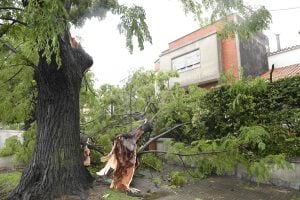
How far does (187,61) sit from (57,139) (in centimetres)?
1486

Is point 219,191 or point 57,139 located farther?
point 219,191

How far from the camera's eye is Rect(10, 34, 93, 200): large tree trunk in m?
6.07

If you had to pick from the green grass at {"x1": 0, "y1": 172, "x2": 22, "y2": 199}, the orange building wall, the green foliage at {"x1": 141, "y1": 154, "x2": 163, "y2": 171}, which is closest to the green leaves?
the green foliage at {"x1": 141, "y1": 154, "x2": 163, "y2": 171}

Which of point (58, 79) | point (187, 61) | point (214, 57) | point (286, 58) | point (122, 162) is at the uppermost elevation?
point (187, 61)

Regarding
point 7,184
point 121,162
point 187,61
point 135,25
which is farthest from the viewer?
point 187,61

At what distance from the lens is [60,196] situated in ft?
19.7

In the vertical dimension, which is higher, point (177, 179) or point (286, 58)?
point (286, 58)

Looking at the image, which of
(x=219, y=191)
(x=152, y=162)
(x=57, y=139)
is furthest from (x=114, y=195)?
(x=219, y=191)

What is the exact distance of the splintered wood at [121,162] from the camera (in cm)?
707

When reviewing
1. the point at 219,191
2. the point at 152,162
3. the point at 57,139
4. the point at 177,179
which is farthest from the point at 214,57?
the point at 57,139

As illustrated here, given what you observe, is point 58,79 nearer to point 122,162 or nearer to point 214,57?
point 122,162

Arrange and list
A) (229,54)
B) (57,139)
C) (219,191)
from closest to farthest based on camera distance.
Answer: (57,139)
(219,191)
(229,54)

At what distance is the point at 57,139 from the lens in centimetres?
640

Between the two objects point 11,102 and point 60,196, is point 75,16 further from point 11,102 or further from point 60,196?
point 60,196
